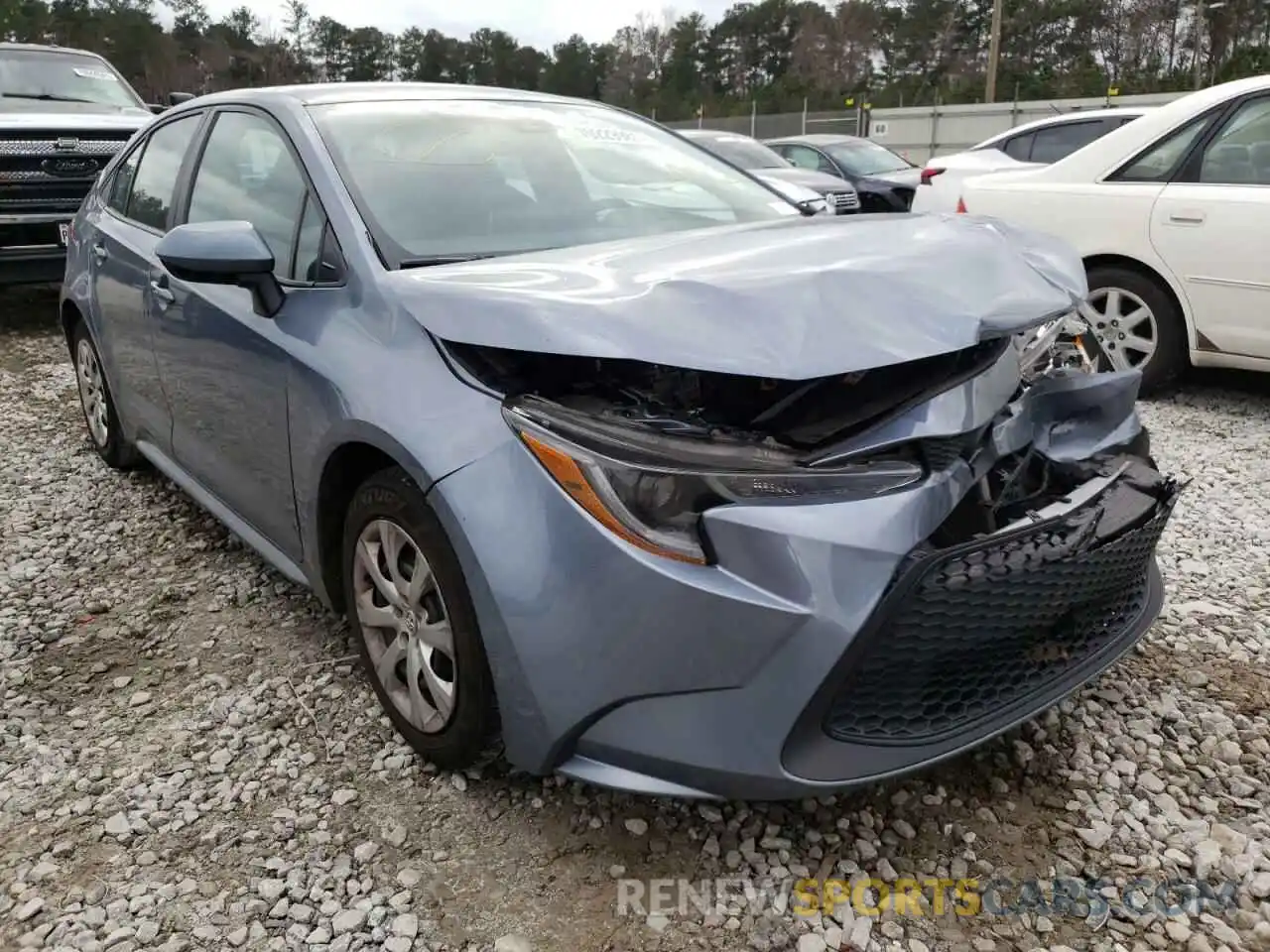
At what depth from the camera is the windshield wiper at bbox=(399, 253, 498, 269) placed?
231cm

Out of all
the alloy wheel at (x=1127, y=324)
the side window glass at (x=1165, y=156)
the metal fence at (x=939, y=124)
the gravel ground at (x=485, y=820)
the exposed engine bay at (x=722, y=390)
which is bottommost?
the gravel ground at (x=485, y=820)

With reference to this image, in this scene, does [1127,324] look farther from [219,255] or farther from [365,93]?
[219,255]

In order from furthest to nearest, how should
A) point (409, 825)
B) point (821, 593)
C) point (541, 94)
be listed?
1. point (541, 94)
2. point (409, 825)
3. point (821, 593)

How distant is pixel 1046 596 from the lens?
1.87 metres

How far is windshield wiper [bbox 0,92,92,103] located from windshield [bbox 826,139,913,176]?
8.69 metres

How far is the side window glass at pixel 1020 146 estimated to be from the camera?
792 cm

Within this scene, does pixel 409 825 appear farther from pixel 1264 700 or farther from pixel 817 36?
pixel 817 36

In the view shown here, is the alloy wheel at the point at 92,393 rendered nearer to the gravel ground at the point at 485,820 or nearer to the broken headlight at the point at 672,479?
the gravel ground at the point at 485,820

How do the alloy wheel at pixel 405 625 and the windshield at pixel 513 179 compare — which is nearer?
the alloy wheel at pixel 405 625

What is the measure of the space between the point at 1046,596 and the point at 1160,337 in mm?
3482

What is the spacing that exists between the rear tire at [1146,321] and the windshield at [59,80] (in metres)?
7.87

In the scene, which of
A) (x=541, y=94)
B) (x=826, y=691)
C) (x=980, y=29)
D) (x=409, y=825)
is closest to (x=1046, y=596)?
(x=826, y=691)

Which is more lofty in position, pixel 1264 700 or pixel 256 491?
pixel 256 491

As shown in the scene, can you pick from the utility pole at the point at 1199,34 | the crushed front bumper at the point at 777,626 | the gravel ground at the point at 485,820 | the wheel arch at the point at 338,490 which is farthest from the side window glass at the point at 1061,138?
the utility pole at the point at 1199,34
